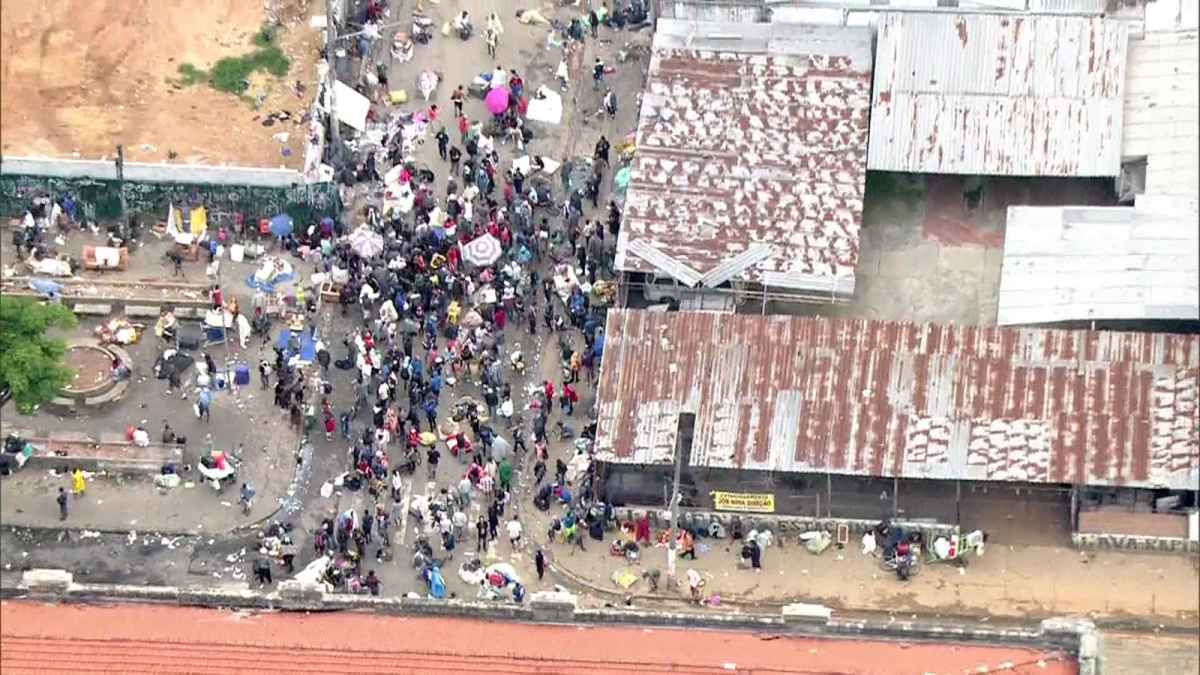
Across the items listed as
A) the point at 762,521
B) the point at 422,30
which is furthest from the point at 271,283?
the point at 762,521

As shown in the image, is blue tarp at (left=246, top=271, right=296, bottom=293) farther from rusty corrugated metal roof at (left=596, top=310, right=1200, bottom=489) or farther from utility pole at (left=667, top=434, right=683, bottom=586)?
utility pole at (left=667, top=434, right=683, bottom=586)

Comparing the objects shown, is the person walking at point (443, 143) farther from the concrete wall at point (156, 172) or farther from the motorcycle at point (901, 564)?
the motorcycle at point (901, 564)

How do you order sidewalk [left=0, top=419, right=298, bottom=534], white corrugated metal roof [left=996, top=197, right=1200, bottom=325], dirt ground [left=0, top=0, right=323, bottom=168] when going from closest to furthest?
sidewalk [left=0, top=419, right=298, bottom=534] < white corrugated metal roof [left=996, top=197, right=1200, bottom=325] < dirt ground [left=0, top=0, right=323, bottom=168]

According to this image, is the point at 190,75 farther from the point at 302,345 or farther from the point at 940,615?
the point at 940,615

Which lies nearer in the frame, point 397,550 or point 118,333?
point 397,550

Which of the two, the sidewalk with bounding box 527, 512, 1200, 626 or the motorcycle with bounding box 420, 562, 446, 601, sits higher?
the sidewalk with bounding box 527, 512, 1200, 626

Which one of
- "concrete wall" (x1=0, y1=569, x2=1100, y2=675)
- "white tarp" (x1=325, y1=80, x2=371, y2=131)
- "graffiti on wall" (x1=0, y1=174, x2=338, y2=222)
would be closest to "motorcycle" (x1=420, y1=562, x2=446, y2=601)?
"concrete wall" (x1=0, y1=569, x2=1100, y2=675)

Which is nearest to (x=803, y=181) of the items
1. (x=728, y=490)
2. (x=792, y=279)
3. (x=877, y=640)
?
(x=792, y=279)
